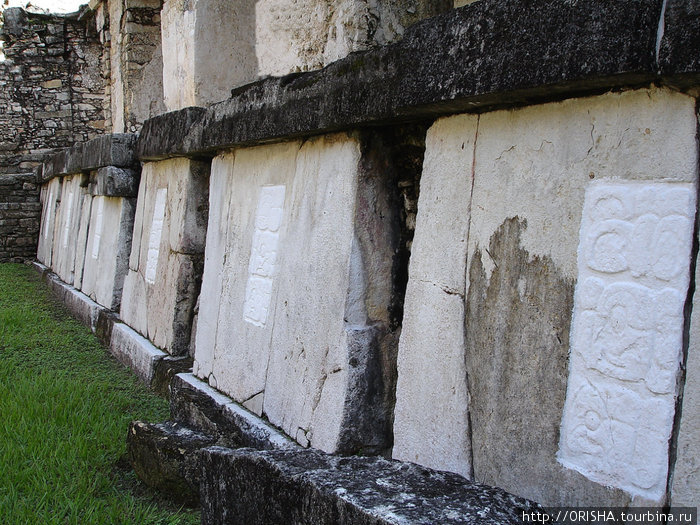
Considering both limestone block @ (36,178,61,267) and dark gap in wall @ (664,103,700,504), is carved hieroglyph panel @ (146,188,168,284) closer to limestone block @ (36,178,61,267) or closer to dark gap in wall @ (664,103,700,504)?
dark gap in wall @ (664,103,700,504)

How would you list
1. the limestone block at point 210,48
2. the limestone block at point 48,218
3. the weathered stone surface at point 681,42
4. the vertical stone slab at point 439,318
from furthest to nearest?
the limestone block at point 48,218
the limestone block at point 210,48
the vertical stone slab at point 439,318
the weathered stone surface at point 681,42

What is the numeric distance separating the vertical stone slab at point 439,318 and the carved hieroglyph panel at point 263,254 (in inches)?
40.3

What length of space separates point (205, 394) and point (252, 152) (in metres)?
1.26

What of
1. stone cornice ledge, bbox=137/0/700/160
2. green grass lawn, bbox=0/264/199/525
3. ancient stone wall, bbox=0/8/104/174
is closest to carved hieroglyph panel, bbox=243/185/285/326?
stone cornice ledge, bbox=137/0/700/160

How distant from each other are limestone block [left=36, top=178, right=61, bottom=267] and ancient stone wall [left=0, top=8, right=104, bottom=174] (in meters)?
1.00

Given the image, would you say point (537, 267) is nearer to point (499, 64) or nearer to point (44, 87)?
point (499, 64)

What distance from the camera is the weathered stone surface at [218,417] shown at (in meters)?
2.94

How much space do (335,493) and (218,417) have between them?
1656 millimetres

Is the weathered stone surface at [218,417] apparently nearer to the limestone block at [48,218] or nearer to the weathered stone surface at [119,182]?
the weathered stone surface at [119,182]

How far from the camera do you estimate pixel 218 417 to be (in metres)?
3.31

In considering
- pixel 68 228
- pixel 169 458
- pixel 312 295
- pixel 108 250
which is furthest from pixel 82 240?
pixel 312 295

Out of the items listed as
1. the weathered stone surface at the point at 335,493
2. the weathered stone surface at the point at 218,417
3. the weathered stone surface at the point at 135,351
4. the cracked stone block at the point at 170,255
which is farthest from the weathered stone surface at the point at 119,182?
the weathered stone surface at the point at 335,493

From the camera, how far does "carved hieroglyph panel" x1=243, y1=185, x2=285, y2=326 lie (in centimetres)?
320

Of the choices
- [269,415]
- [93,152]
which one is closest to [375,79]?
[269,415]
